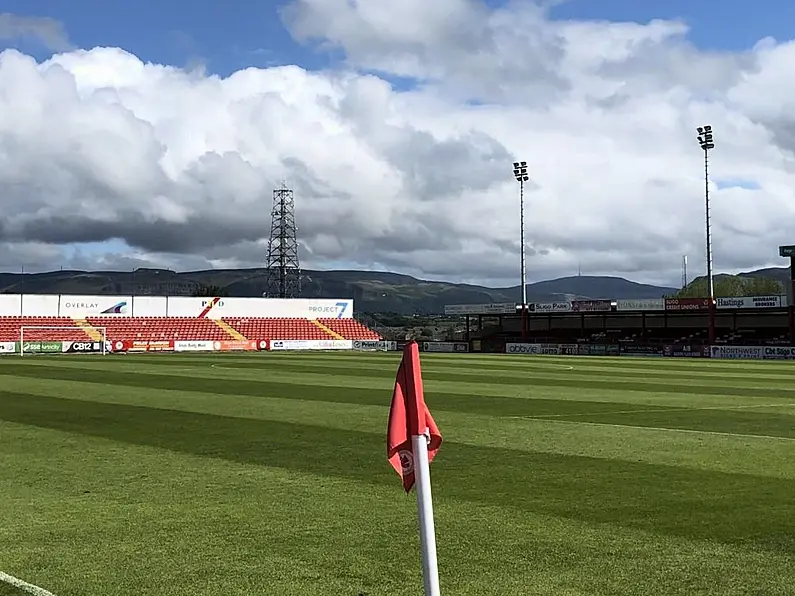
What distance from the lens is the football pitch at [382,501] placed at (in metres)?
7.43

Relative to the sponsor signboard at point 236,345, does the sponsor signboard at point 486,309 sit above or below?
above

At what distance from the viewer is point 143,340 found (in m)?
82.9

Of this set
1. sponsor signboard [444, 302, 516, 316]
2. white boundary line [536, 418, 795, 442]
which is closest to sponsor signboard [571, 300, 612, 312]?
sponsor signboard [444, 302, 516, 316]

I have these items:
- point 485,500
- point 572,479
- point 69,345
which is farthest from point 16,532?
point 69,345

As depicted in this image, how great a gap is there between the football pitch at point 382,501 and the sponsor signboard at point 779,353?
1645 inches

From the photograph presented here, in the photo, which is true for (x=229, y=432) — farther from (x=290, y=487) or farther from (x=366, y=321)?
(x=366, y=321)

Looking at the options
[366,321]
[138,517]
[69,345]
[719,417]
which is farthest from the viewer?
[366,321]

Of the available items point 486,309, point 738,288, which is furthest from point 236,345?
point 738,288

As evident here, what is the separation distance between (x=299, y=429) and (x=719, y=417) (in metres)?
9.55

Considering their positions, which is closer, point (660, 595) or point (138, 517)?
point (660, 595)

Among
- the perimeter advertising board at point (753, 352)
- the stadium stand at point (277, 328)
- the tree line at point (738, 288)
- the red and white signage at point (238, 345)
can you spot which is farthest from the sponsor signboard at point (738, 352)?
the tree line at point (738, 288)

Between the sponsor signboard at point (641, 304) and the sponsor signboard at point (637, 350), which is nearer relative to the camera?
the sponsor signboard at point (637, 350)

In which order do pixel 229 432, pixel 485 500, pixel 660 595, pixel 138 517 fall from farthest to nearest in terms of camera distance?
pixel 229 432 < pixel 485 500 < pixel 138 517 < pixel 660 595

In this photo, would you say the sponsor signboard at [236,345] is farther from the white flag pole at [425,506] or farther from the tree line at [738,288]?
the tree line at [738,288]
